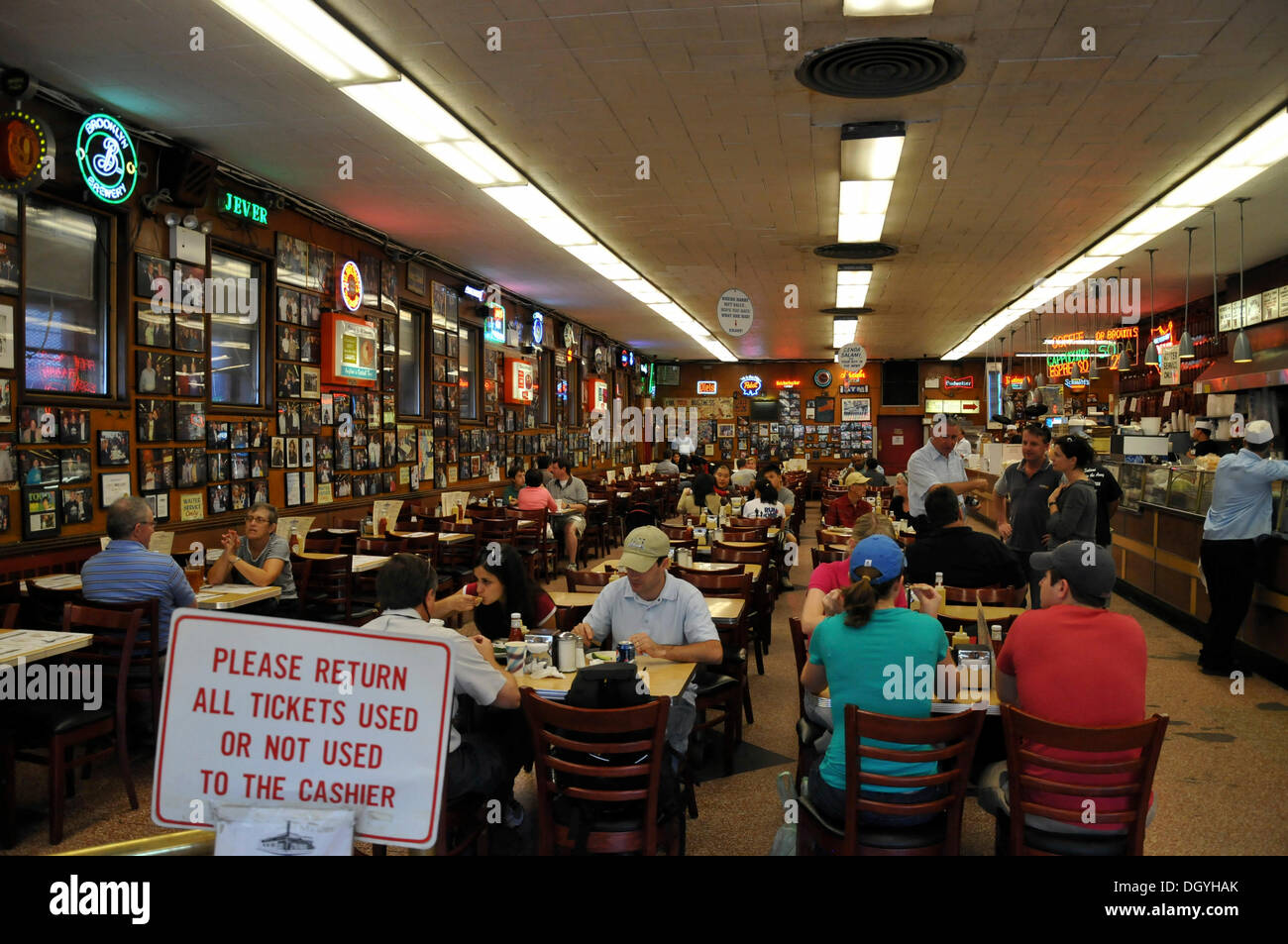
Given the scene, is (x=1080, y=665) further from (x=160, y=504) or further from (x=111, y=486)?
(x=160, y=504)

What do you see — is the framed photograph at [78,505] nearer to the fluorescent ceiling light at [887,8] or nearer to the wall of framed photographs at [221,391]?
the wall of framed photographs at [221,391]

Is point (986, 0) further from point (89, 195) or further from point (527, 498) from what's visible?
point (527, 498)

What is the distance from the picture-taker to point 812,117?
20.6 ft

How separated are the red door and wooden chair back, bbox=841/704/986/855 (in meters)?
23.2

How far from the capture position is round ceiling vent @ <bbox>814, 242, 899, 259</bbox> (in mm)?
10117

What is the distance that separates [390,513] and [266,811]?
7.98 m

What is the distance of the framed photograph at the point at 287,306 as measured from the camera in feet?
27.3

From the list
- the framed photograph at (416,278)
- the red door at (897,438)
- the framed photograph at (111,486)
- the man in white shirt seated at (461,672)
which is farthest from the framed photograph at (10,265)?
the red door at (897,438)

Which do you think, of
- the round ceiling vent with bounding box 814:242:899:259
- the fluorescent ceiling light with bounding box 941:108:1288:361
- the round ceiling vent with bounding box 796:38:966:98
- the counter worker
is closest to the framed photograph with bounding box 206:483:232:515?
the round ceiling vent with bounding box 796:38:966:98

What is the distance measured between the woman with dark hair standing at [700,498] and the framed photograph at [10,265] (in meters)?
6.88

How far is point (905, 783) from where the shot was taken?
9.29ft

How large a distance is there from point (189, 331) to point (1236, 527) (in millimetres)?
8017

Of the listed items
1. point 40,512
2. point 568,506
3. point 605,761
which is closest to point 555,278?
point 568,506

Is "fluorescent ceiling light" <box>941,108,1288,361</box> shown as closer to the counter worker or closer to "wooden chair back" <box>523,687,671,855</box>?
the counter worker
